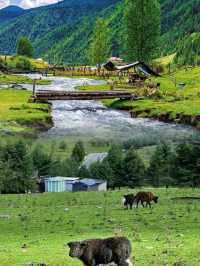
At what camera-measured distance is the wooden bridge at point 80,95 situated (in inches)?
3393

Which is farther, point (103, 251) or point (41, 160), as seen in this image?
point (41, 160)

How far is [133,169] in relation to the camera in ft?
180

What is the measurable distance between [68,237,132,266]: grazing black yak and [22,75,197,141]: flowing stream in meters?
47.4

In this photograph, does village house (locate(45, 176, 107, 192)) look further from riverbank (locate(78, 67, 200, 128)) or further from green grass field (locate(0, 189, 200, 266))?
green grass field (locate(0, 189, 200, 266))

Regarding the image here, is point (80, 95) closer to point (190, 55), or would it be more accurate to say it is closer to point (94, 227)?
point (94, 227)

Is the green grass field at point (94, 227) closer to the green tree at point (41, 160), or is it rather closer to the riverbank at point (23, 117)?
the green tree at point (41, 160)

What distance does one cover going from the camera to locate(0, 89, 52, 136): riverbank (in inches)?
2514

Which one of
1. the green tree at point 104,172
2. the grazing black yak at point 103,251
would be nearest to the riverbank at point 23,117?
the green tree at point 104,172

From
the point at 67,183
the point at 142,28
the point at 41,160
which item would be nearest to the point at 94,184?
the point at 67,183

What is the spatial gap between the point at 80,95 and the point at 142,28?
3772cm

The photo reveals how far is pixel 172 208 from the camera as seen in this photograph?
28562 mm

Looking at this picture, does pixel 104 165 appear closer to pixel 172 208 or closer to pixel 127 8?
pixel 172 208

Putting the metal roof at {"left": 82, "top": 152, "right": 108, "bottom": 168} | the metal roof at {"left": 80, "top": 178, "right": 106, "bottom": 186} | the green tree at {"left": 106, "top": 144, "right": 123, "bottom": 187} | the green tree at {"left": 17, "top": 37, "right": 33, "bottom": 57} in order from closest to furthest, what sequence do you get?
the green tree at {"left": 106, "top": 144, "right": 123, "bottom": 187} → the metal roof at {"left": 80, "top": 178, "right": 106, "bottom": 186} → the metal roof at {"left": 82, "top": 152, "right": 108, "bottom": 168} → the green tree at {"left": 17, "top": 37, "right": 33, "bottom": 57}

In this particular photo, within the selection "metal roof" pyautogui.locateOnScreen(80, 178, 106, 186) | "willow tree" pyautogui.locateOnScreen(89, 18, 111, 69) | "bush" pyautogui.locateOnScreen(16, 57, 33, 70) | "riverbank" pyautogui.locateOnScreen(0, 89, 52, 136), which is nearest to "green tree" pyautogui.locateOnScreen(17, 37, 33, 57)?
"bush" pyautogui.locateOnScreen(16, 57, 33, 70)
